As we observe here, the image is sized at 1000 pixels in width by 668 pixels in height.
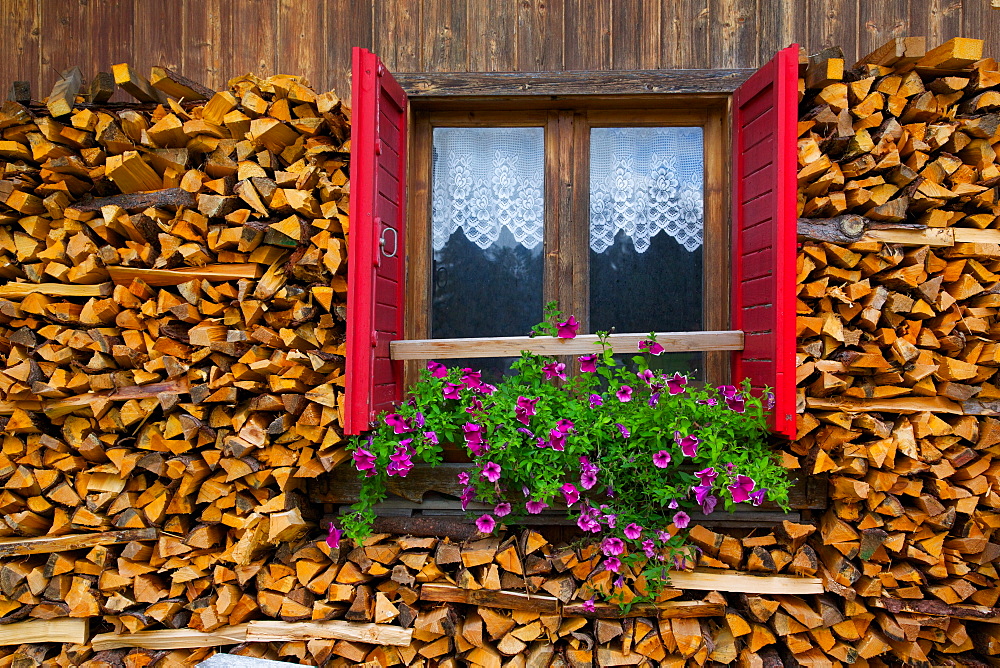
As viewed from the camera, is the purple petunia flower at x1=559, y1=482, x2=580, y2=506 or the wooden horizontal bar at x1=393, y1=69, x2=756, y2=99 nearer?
the purple petunia flower at x1=559, y1=482, x2=580, y2=506

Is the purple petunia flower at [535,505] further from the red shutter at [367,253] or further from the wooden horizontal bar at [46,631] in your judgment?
the wooden horizontal bar at [46,631]

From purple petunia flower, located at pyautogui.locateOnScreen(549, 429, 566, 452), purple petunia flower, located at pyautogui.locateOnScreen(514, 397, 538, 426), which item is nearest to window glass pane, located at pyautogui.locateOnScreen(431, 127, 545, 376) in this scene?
purple petunia flower, located at pyautogui.locateOnScreen(514, 397, 538, 426)

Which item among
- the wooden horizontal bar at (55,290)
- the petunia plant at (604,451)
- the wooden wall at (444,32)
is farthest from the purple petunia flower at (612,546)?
the wooden horizontal bar at (55,290)

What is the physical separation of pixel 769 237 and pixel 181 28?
2977mm

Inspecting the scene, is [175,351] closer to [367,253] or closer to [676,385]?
[367,253]

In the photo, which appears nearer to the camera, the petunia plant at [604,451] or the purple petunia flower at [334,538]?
the petunia plant at [604,451]

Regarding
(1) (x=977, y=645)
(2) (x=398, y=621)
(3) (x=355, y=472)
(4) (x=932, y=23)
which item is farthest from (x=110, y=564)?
(4) (x=932, y=23)

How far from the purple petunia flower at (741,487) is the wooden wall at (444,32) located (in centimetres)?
196

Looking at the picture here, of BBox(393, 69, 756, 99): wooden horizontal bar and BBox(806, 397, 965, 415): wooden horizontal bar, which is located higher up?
BBox(393, 69, 756, 99): wooden horizontal bar

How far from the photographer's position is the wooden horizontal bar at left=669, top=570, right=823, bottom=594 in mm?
2537

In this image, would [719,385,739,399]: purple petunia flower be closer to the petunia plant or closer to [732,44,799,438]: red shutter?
the petunia plant

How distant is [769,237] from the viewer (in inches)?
103

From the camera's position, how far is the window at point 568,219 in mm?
3100

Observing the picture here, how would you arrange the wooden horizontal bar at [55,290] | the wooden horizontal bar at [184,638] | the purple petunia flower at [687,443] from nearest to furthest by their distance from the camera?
the purple petunia flower at [687,443], the wooden horizontal bar at [184,638], the wooden horizontal bar at [55,290]
